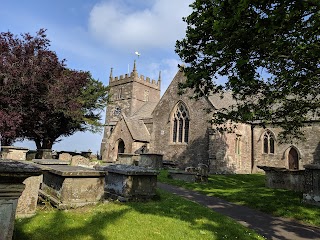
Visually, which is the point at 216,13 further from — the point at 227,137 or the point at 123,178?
the point at 227,137

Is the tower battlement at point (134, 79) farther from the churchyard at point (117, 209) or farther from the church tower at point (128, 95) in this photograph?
the churchyard at point (117, 209)

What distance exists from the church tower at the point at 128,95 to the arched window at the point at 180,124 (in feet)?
56.7

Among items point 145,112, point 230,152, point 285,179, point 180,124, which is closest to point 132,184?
point 285,179

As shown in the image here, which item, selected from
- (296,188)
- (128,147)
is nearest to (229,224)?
(296,188)

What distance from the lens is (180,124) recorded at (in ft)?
87.4

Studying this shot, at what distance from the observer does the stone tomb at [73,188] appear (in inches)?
286

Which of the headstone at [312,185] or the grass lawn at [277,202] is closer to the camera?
the grass lawn at [277,202]

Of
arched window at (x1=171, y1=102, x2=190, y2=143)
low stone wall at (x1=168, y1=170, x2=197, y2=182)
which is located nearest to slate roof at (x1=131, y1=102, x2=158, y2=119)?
arched window at (x1=171, y1=102, x2=190, y2=143)

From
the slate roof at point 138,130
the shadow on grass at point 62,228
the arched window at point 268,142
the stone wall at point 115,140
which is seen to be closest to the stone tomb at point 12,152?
the shadow on grass at point 62,228

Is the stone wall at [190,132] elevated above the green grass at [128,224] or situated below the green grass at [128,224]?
above

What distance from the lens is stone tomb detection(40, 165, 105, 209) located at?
23.8 feet

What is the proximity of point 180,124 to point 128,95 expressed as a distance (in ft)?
66.7

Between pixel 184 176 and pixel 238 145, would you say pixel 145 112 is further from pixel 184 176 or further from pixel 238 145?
pixel 184 176

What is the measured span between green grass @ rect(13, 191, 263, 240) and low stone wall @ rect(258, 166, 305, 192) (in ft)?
23.6
